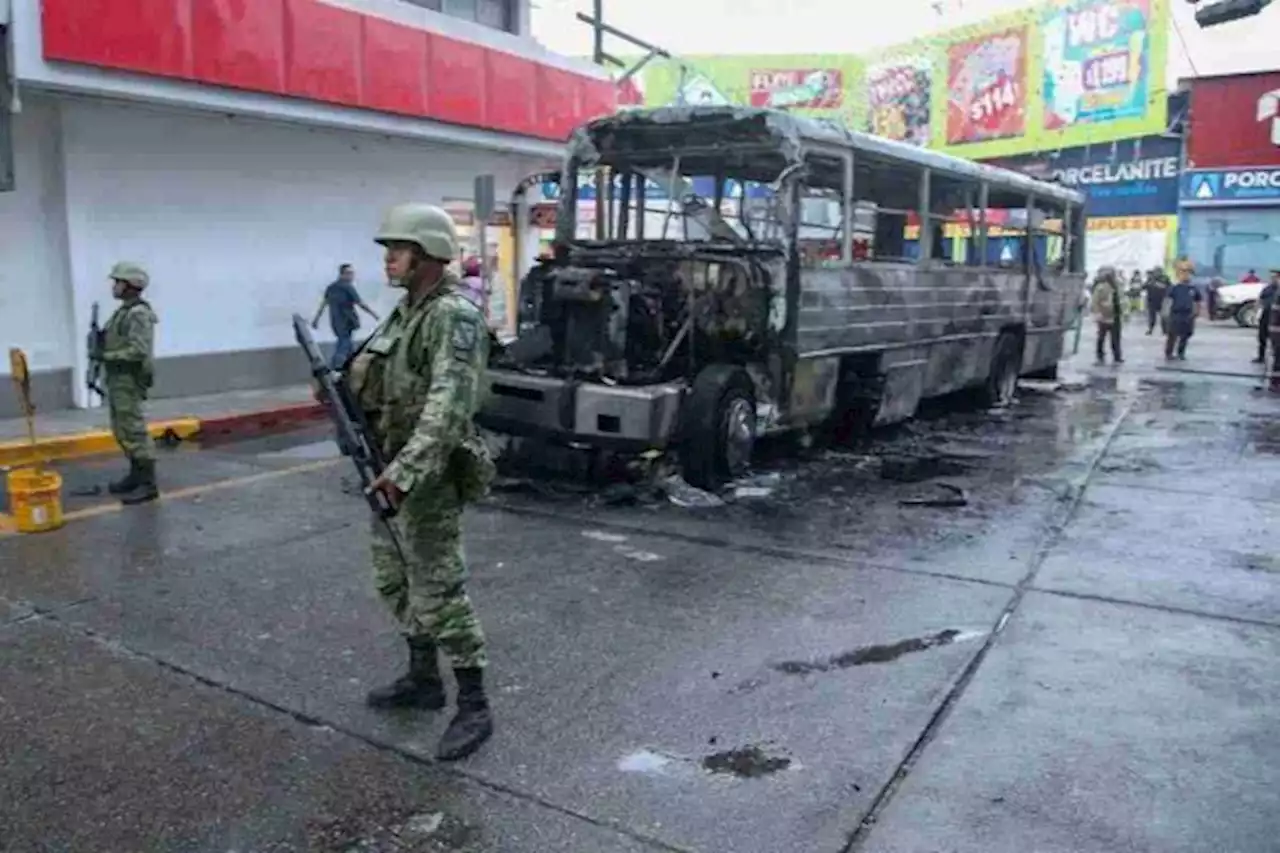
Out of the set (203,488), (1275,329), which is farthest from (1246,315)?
(203,488)

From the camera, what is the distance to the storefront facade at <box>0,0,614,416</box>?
1048cm

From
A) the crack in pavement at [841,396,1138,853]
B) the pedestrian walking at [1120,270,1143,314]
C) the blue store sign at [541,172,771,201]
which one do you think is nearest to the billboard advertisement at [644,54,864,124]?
the pedestrian walking at [1120,270,1143,314]

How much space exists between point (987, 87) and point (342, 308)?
27.0 m

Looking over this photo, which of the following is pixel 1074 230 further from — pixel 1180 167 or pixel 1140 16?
pixel 1180 167

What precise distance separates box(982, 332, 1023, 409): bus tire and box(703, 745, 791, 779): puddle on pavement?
9649 mm

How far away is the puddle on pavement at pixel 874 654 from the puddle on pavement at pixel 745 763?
783 millimetres

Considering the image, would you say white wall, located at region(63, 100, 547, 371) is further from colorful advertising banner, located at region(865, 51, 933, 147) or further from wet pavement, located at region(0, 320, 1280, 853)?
colorful advertising banner, located at region(865, 51, 933, 147)

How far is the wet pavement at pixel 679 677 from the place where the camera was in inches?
130

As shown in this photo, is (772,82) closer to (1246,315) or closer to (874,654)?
(1246,315)

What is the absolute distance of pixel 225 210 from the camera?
12398mm

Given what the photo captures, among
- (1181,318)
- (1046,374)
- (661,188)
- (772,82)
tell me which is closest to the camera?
(661,188)

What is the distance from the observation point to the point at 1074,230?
1500 cm

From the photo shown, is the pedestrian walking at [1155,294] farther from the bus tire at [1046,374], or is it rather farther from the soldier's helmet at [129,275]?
the soldier's helmet at [129,275]

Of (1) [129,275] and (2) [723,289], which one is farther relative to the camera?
(2) [723,289]
